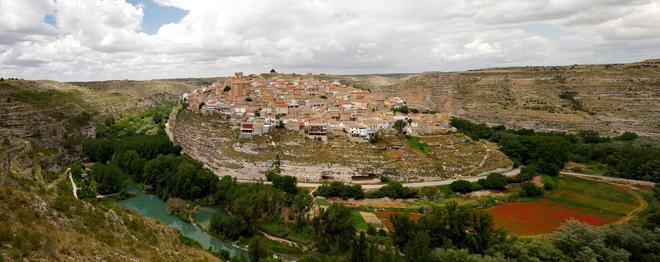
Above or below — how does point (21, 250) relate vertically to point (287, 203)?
above

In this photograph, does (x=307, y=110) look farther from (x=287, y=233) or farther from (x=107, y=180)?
(x=287, y=233)

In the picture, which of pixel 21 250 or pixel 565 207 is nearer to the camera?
pixel 21 250

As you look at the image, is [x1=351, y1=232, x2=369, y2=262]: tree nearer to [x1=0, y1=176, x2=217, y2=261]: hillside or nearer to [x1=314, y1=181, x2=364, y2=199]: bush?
[x1=0, y1=176, x2=217, y2=261]: hillside

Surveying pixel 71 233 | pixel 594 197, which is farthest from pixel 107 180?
pixel 594 197

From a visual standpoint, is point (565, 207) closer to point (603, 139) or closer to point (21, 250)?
point (603, 139)

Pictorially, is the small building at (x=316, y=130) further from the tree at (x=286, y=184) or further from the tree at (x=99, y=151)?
the tree at (x=99, y=151)

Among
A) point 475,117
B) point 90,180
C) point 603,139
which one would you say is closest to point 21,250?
point 90,180
